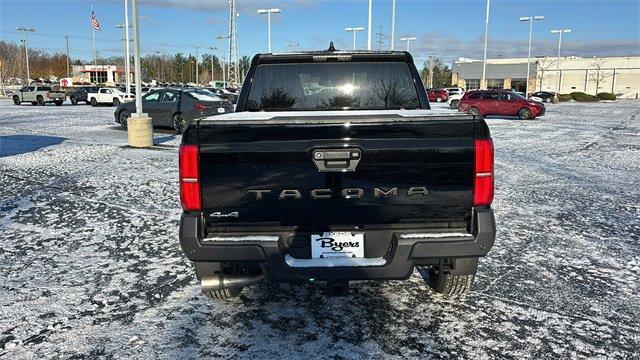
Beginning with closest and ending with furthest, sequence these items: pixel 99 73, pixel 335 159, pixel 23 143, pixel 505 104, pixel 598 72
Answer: pixel 335 159
pixel 23 143
pixel 505 104
pixel 598 72
pixel 99 73

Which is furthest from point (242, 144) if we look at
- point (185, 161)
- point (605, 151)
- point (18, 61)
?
point (18, 61)

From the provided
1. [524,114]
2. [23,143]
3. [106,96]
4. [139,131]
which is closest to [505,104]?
[524,114]

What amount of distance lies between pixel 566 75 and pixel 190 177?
112 metres

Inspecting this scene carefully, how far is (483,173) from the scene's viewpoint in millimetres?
3121

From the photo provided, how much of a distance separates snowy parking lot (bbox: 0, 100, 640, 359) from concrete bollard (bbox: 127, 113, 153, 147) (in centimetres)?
557

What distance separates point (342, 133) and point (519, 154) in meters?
11.2

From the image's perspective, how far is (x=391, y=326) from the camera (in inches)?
141

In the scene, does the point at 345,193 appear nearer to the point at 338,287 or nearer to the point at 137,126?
the point at 338,287

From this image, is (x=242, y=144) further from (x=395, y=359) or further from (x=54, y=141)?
(x=54, y=141)

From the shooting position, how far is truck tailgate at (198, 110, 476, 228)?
3.04 metres

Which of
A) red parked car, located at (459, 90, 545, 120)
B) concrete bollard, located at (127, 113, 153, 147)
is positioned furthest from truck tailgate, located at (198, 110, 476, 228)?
red parked car, located at (459, 90, 545, 120)

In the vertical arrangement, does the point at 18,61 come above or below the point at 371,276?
above

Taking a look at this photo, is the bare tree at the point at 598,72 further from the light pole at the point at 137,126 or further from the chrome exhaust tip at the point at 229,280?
the chrome exhaust tip at the point at 229,280

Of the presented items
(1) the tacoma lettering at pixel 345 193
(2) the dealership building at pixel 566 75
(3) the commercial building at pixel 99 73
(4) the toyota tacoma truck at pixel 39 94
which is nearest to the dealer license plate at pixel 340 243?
(1) the tacoma lettering at pixel 345 193
